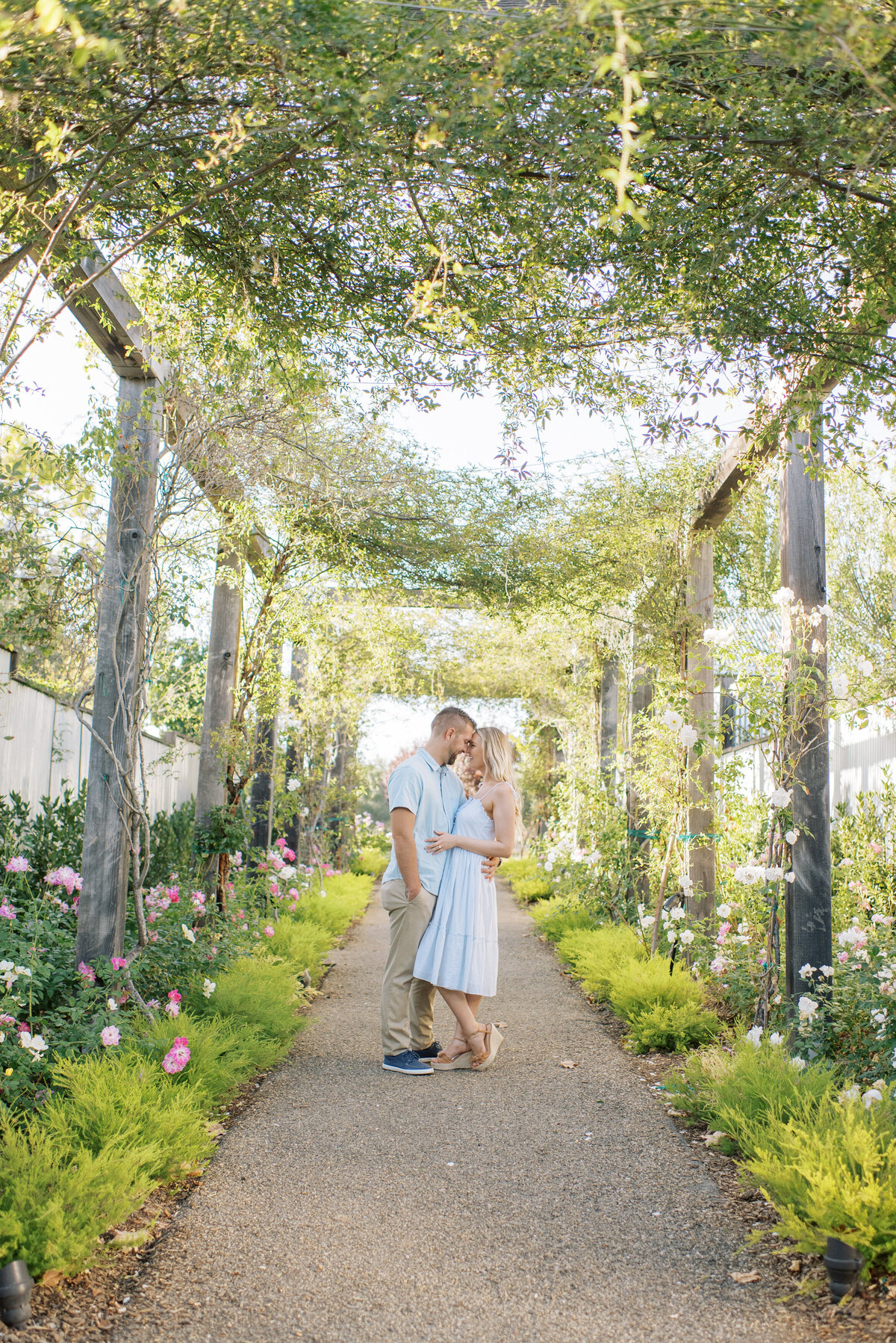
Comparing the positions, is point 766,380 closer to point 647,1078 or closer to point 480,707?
point 647,1078

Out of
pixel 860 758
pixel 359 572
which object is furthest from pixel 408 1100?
pixel 860 758

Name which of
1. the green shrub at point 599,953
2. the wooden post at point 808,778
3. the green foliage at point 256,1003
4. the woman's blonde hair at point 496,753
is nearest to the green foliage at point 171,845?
the green foliage at point 256,1003

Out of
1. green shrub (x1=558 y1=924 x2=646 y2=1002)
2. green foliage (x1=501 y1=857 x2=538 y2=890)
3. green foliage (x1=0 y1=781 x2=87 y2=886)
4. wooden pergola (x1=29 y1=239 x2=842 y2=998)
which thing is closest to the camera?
wooden pergola (x1=29 y1=239 x2=842 y2=998)

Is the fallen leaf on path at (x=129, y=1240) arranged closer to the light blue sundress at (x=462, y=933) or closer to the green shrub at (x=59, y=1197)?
the green shrub at (x=59, y=1197)

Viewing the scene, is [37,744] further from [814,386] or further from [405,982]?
[814,386]

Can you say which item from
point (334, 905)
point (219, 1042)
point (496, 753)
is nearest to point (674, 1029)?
point (496, 753)

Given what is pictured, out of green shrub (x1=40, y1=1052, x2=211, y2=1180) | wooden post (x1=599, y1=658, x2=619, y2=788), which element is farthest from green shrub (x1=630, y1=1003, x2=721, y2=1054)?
wooden post (x1=599, y1=658, x2=619, y2=788)

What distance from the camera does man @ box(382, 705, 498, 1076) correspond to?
450cm

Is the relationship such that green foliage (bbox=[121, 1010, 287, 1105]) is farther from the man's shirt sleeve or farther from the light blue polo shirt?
the man's shirt sleeve

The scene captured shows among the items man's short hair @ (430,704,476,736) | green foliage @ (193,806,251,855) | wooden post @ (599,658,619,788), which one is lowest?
green foliage @ (193,806,251,855)

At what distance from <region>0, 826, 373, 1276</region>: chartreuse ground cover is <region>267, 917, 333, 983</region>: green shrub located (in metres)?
0.24

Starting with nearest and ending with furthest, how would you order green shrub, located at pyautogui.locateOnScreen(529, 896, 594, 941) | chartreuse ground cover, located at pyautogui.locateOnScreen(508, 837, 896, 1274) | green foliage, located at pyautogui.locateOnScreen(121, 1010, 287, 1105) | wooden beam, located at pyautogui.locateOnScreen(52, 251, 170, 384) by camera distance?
chartreuse ground cover, located at pyautogui.locateOnScreen(508, 837, 896, 1274) < green foliage, located at pyautogui.locateOnScreen(121, 1010, 287, 1105) < wooden beam, located at pyautogui.locateOnScreen(52, 251, 170, 384) < green shrub, located at pyautogui.locateOnScreen(529, 896, 594, 941)

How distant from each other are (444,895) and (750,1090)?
5.57 ft

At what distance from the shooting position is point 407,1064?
4398 millimetres
